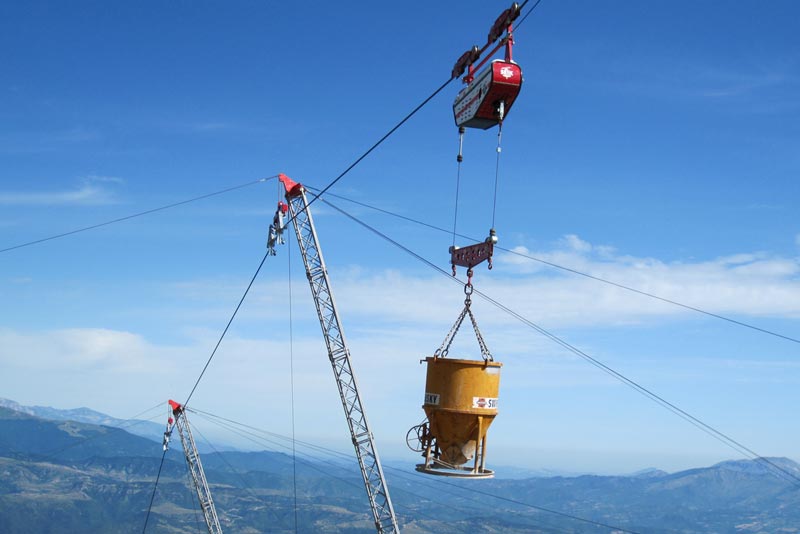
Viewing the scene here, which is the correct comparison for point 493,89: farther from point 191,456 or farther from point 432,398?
point 191,456

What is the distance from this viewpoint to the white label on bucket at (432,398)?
27203 mm

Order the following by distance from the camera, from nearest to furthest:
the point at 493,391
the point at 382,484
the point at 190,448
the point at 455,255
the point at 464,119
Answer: the point at 464,119, the point at 493,391, the point at 455,255, the point at 382,484, the point at 190,448

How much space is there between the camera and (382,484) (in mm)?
55406

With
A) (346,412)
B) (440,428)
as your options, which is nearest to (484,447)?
(440,428)

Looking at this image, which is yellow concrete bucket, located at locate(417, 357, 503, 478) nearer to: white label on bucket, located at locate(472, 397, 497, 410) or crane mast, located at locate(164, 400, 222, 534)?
white label on bucket, located at locate(472, 397, 497, 410)

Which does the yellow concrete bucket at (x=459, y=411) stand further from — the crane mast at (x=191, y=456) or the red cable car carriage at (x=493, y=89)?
the crane mast at (x=191, y=456)

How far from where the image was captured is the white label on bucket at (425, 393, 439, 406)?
27203mm

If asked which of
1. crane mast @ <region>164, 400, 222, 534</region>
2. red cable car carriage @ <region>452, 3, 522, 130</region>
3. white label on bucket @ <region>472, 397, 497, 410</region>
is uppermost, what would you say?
red cable car carriage @ <region>452, 3, 522, 130</region>

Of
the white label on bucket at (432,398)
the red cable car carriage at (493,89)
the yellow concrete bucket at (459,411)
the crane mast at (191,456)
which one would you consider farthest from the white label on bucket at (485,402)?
the crane mast at (191,456)

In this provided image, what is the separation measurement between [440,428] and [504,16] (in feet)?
47.3

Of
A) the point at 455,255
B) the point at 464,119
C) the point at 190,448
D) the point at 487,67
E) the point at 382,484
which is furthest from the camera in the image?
the point at 190,448

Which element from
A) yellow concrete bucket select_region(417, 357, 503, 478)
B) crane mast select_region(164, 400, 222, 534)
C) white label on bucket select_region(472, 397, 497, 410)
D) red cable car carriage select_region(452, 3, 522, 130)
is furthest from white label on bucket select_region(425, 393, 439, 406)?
crane mast select_region(164, 400, 222, 534)

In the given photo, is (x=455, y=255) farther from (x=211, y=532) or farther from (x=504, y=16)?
(x=211, y=532)

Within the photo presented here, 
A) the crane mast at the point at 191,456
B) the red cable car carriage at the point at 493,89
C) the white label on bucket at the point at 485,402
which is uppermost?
the red cable car carriage at the point at 493,89
